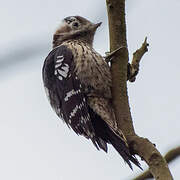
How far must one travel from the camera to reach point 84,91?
384cm

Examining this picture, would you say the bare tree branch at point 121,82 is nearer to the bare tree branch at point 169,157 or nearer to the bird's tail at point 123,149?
the bird's tail at point 123,149

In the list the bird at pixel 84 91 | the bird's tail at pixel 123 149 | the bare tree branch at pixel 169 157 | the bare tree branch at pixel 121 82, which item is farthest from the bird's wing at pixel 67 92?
the bare tree branch at pixel 169 157

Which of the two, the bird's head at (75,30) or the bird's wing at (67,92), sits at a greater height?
the bird's head at (75,30)

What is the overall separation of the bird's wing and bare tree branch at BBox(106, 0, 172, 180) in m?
0.53

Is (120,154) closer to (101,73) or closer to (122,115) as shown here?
(122,115)

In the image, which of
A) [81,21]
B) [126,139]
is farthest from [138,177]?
[81,21]

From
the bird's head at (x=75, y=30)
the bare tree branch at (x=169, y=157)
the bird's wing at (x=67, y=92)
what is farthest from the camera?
the bird's head at (x=75, y=30)

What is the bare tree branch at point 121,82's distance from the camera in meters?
2.67

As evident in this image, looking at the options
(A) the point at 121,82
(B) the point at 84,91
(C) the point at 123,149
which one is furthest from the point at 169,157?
(B) the point at 84,91

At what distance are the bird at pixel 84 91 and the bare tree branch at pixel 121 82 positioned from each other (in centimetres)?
17

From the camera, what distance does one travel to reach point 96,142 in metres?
3.54

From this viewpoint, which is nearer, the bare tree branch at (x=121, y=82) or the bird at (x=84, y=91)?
the bare tree branch at (x=121, y=82)

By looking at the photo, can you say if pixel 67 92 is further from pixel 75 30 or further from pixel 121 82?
Result: pixel 75 30

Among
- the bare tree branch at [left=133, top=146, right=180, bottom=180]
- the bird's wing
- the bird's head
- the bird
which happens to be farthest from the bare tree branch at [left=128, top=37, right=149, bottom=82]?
the bare tree branch at [left=133, top=146, right=180, bottom=180]
